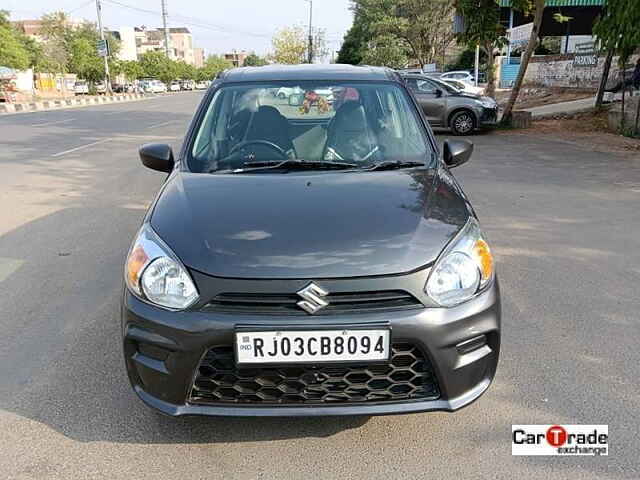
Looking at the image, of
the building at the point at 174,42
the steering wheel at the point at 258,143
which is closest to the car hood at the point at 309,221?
the steering wheel at the point at 258,143

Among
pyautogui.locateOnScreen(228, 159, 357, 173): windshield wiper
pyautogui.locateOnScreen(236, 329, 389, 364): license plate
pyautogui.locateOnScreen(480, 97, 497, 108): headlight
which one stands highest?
pyautogui.locateOnScreen(228, 159, 357, 173): windshield wiper

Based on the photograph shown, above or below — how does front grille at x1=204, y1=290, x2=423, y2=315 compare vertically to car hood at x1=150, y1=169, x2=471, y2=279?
below

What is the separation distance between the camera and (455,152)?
3584 millimetres

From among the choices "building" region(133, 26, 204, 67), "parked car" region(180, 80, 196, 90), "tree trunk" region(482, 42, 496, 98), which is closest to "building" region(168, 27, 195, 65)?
"building" region(133, 26, 204, 67)

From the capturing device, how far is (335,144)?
341cm

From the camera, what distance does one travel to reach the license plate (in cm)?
212

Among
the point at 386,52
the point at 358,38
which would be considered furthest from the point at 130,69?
Result: the point at 386,52

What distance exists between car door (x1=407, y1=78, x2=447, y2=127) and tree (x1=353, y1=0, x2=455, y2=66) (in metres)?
31.3

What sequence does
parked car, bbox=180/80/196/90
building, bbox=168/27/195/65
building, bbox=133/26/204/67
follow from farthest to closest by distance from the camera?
1. building, bbox=168/27/195/65
2. building, bbox=133/26/204/67
3. parked car, bbox=180/80/196/90

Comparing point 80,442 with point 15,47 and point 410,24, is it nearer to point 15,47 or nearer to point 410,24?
point 410,24

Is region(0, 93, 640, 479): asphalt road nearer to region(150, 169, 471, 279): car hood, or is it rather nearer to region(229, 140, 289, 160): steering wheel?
region(150, 169, 471, 279): car hood

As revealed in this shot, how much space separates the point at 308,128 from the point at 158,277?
5.21 ft

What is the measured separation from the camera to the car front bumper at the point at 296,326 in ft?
7.02

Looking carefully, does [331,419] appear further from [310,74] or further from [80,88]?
[80,88]
